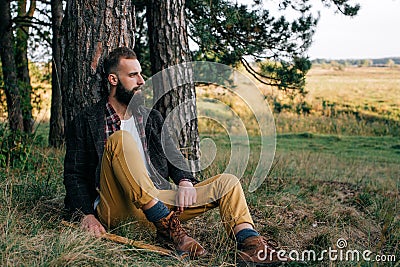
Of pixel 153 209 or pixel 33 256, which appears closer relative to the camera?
pixel 33 256

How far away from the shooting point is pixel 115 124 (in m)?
3.24

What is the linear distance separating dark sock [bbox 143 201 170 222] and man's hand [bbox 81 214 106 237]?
11.2 inches

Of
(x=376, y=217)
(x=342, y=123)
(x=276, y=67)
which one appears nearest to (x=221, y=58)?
(x=276, y=67)

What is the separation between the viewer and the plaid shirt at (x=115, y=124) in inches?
127

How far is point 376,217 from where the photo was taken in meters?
4.43

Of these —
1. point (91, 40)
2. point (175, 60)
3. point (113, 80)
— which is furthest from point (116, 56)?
point (175, 60)

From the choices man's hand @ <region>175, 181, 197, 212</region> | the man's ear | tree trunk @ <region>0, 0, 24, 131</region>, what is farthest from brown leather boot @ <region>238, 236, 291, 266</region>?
tree trunk @ <region>0, 0, 24, 131</region>

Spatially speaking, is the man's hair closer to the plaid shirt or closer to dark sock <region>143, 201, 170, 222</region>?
the plaid shirt

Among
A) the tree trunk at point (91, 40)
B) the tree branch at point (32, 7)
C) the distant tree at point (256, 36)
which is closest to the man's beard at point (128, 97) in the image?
the tree trunk at point (91, 40)

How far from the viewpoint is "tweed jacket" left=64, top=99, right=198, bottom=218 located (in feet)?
10.4

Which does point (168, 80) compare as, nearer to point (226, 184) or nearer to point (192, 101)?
point (192, 101)

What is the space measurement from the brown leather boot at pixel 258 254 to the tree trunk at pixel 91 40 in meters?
1.54

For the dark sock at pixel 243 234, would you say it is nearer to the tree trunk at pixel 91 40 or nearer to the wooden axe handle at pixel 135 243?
the wooden axe handle at pixel 135 243

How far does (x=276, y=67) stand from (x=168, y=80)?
100 inches
